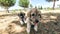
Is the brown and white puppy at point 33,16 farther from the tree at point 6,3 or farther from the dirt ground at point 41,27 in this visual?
the tree at point 6,3

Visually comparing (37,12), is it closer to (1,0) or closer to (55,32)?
(55,32)

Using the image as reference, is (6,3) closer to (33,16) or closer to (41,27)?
(41,27)

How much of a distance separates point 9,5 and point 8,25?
532 centimetres

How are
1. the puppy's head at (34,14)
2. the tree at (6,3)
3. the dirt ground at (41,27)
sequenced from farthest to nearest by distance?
1. the tree at (6,3)
2. the dirt ground at (41,27)
3. the puppy's head at (34,14)

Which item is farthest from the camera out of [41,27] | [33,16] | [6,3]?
[6,3]

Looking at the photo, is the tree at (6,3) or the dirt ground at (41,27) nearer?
the dirt ground at (41,27)

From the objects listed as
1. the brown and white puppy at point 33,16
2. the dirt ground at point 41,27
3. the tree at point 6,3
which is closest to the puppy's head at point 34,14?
the brown and white puppy at point 33,16

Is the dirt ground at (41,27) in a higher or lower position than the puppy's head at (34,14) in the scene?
lower

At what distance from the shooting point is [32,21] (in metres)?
3.69

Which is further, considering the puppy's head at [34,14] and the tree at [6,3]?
the tree at [6,3]

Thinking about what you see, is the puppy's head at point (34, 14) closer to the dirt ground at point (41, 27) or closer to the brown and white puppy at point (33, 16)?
the brown and white puppy at point (33, 16)

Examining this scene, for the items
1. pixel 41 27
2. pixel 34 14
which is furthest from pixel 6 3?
pixel 34 14

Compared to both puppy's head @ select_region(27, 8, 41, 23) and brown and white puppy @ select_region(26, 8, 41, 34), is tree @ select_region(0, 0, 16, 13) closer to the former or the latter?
brown and white puppy @ select_region(26, 8, 41, 34)

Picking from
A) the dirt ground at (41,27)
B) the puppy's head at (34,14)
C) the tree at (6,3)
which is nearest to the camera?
the puppy's head at (34,14)
